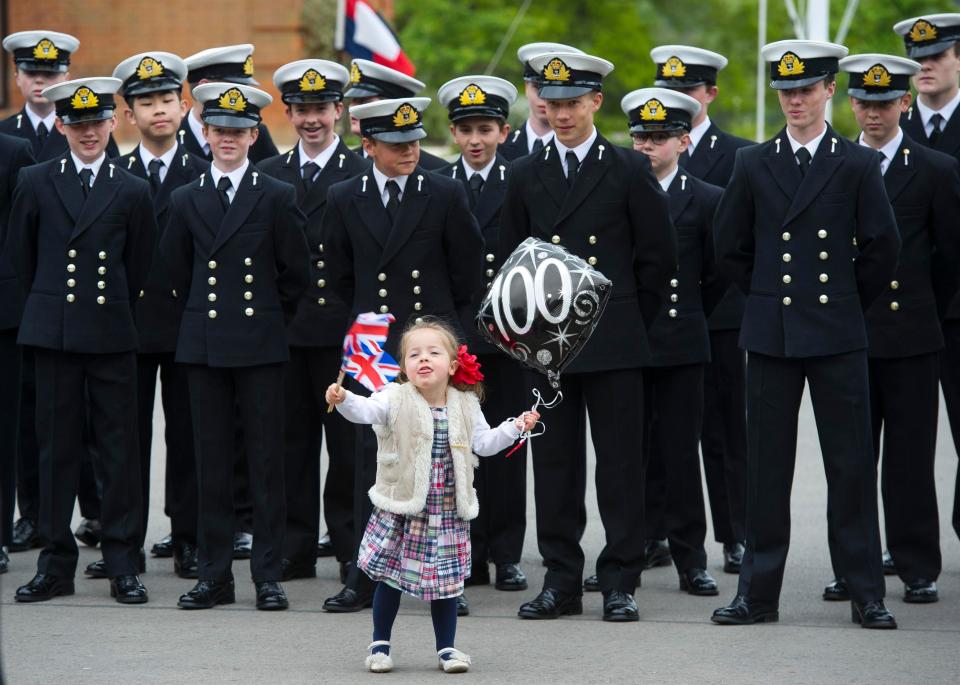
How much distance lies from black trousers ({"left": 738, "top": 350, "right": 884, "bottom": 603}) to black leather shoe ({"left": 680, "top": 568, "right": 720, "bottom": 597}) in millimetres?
673

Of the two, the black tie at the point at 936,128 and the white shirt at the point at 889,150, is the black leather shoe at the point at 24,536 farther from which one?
the black tie at the point at 936,128

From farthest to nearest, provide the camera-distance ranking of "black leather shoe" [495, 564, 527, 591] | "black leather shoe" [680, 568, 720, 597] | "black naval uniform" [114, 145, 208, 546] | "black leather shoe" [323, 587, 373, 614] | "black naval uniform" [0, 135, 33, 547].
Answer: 1. "black naval uniform" [0, 135, 33, 547]
2. "black naval uniform" [114, 145, 208, 546]
3. "black leather shoe" [495, 564, 527, 591]
4. "black leather shoe" [680, 568, 720, 597]
5. "black leather shoe" [323, 587, 373, 614]

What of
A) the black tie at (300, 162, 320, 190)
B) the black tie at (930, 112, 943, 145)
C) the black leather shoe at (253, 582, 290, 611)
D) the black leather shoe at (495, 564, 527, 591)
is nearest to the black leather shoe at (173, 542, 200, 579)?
the black leather shoe at (253, 582, 290, 611)

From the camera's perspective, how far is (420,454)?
6.96 meters

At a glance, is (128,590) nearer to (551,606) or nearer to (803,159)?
(551,606)

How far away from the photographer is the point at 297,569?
29.7 ft

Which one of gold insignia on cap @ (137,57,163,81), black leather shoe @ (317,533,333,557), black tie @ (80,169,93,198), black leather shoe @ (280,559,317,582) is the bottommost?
black leather shoe @ (317,533,333,557)

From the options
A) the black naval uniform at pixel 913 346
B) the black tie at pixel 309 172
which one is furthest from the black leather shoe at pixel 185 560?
the black naval uniform at pixel 913 346

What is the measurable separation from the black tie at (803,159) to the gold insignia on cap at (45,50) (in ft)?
14.3

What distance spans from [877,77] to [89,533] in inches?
198

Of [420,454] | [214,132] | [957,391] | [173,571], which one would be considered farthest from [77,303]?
[957,391]

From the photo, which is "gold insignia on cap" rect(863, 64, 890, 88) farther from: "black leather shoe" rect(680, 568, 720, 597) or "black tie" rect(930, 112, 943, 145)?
"black leather shoe" rect(680, 568, 720, 597)

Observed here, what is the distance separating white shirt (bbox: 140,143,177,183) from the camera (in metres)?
9.15

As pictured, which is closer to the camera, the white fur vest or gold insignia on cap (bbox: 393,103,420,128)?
the white fur vest
